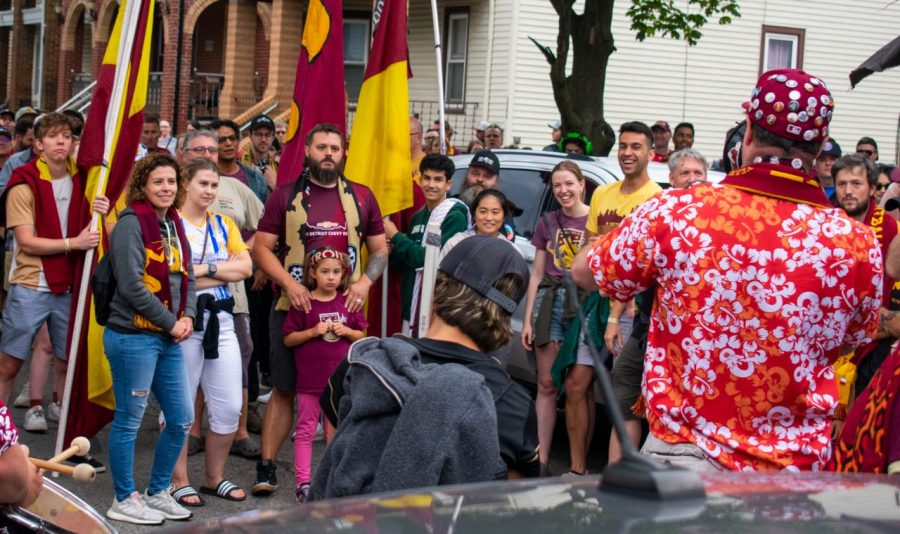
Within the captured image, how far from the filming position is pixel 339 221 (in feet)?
25.0

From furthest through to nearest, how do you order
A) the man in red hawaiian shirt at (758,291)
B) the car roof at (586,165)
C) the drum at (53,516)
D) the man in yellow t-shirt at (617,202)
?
the car roof at (586,165)
the man in yellow t-shirt at (617,202)
the man in red hawaiian shirt at (758,291)
the drum at (53,516)

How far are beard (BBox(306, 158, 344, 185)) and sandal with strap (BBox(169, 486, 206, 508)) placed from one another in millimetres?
1960

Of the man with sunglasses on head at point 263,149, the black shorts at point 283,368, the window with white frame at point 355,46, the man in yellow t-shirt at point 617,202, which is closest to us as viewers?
the black shorts at point 283,368

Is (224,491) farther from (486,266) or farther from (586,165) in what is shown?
(486,266)

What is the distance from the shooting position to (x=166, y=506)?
6969mm

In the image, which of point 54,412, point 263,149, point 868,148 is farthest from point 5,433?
point 868,148

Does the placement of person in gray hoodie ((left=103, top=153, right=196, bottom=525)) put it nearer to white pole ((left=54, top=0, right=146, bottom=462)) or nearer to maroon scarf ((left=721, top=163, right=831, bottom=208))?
white pole ((left=54, top=0, right=146, bottom=462))

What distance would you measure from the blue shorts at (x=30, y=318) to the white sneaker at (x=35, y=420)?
1.89 ft

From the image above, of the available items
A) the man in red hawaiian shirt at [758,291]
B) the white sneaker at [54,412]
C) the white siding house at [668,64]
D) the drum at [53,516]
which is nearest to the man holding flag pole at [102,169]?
the white sneaker at [54,412]

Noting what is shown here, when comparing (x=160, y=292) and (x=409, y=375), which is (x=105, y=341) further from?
(x=409, y=375)

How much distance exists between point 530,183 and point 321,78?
1705 millimetres

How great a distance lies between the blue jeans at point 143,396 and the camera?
6.71 metres

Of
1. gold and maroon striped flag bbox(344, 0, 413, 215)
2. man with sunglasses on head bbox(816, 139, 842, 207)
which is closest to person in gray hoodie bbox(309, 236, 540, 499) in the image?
gold and maroon striped flag bbox(344, 0, 413, 215)

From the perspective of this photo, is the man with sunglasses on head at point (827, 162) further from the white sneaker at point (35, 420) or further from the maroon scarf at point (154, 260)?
the white sneaker at point (35, 420)
